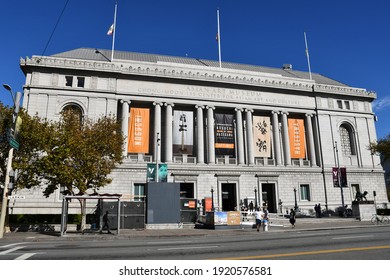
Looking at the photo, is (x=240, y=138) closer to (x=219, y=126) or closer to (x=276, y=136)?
(x=219, y=126)

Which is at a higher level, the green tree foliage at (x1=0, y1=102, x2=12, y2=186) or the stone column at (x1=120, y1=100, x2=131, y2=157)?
the stone column at (x1=120, y1=100, x2=131, y2=157)

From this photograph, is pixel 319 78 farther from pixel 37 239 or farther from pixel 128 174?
pixel 37 239

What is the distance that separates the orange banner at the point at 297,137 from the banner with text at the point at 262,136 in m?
4.11

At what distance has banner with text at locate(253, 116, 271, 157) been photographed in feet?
165

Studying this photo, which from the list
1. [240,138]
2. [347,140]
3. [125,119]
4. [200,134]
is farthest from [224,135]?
[347,140]

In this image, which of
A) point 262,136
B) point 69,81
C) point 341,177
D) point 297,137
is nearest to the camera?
point 69,81

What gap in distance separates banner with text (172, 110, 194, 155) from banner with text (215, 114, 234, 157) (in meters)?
4.17

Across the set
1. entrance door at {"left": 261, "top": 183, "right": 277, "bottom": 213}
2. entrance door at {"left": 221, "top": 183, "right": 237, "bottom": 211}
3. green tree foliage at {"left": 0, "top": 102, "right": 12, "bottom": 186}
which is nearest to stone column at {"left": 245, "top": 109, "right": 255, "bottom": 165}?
entrance door at {"left": 261, "top": 183, "right": 277, "bottom": 213}

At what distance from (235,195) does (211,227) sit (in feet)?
60.6

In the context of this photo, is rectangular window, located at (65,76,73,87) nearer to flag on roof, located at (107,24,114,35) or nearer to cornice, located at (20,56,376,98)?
cornice, located at (20,56,376,98)

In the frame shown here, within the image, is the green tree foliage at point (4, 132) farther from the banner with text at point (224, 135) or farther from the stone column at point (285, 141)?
the stone column at point (285, 141)

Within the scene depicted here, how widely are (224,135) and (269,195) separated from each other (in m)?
12.3

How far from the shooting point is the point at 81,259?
36.6ft

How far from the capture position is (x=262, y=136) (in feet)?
167
